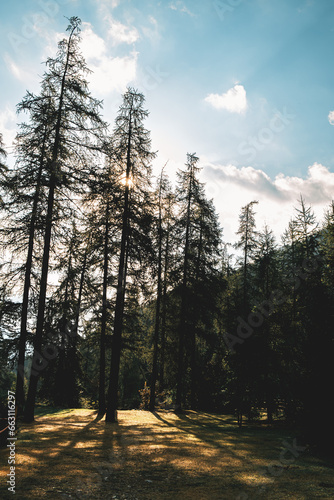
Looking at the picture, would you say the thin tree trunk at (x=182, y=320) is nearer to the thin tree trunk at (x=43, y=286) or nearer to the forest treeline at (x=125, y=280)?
the forest treeline at (x=125, y=280)

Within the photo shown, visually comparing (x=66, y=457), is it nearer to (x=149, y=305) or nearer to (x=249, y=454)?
(x=249, y=454)

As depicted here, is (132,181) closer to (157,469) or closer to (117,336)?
(117,336)

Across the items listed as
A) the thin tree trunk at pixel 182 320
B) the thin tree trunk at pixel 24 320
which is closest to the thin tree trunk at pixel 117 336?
the thin tree trunk at pixel 24 320

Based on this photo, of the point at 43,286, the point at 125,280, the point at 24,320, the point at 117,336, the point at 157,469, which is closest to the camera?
the point at 157,469

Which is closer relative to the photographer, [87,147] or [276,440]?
[276,440]

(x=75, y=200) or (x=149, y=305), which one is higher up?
(x=75, y=200)

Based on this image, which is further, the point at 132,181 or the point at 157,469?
the point at 132,181

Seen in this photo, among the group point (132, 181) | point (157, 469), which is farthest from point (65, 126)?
point (157, 469)

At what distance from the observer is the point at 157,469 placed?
6496 mm

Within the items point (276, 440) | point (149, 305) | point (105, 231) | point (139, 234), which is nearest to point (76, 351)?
point (149, 305)

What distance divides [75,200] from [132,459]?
9585mm

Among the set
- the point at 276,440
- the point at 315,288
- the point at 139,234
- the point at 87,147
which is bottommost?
the point at 276,440

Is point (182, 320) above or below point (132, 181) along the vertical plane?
below

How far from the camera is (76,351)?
2355 cm
